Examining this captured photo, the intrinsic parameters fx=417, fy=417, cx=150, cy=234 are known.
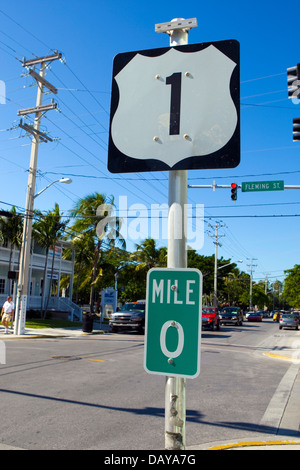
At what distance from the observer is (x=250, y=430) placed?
5707mm

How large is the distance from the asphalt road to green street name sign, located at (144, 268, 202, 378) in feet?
10.8

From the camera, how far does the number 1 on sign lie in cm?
230

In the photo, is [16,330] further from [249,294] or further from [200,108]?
[249,294]

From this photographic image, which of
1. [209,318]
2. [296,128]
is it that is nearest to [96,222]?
[209,318]

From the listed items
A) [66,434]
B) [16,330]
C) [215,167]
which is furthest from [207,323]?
[215,167]

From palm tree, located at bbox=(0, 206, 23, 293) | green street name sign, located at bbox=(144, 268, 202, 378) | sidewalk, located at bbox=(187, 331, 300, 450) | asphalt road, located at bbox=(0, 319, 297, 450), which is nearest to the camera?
green street name sign, located at bbox=(144, 268, 202, 378)

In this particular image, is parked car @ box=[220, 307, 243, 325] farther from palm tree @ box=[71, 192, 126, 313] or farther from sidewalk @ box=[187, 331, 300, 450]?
sidewalk @ box=[187, 331, 300, 450]

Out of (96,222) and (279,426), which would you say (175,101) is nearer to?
(279,426)

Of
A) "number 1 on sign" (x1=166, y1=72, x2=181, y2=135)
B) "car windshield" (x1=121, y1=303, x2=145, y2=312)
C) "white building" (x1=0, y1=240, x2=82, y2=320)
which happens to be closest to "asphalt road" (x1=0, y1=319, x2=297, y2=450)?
"number 1 on sign" (x1=166, y1=72, x2=181, y2=135)

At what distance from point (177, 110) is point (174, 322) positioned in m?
1.16

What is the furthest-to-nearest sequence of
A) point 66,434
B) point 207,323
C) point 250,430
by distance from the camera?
point 207,323 → point 250,430 → point 66,434

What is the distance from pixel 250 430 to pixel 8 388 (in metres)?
4.47

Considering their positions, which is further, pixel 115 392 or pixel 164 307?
pixel 115 392

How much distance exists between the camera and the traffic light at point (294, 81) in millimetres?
9602
